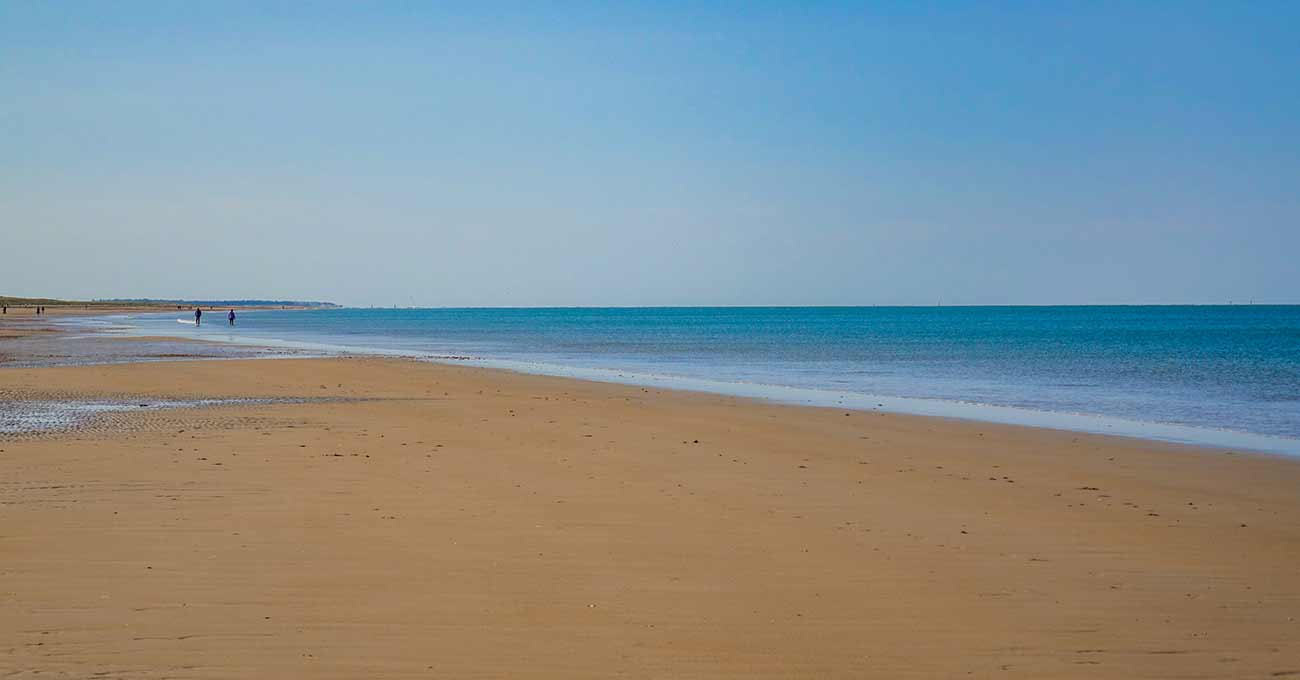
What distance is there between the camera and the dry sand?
6035 millimetres

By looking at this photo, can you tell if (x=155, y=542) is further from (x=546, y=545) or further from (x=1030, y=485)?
(x=1030, y=485)

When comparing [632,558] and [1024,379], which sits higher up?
[1024,379]

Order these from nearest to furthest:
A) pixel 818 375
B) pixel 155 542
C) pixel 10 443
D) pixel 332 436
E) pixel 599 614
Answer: pixel 599 614 < pixel 155 542 < pixel 10 443 < pixel 332 436 < pixel 818 375

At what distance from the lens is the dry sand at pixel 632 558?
6035mm

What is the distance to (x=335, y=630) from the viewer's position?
6332 millimetres

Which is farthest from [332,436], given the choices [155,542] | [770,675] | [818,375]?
[818,375]

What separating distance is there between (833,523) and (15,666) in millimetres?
6876

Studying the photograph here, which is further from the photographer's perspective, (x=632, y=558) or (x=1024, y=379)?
(x=1024, y=379)

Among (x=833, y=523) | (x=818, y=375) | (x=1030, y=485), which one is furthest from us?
(x=818, y=375)

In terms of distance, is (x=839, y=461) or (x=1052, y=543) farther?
(x=839, y=461)

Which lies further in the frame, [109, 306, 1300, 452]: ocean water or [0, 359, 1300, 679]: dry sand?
[109, 306, 1300, 452]: ocean water

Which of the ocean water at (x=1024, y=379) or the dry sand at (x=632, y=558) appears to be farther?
the ocean water at (x=1024, y=379)

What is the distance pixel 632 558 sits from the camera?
830 cm

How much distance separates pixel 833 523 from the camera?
9.86 metres
